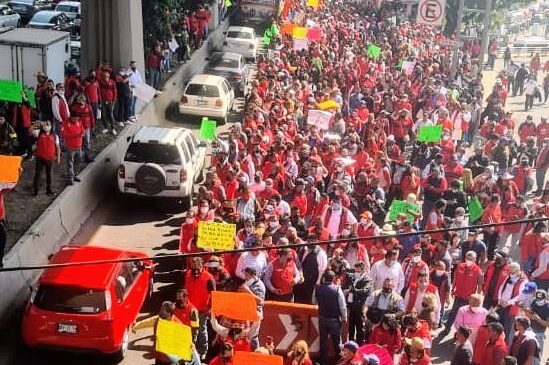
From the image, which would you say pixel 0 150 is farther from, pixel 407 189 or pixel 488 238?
pixel 488 238

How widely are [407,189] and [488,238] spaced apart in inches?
76.2

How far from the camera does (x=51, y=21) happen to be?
31.9 metres

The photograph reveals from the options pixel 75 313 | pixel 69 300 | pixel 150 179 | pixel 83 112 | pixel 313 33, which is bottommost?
pixel 75 313

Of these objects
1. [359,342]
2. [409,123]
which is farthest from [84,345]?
[409,123]

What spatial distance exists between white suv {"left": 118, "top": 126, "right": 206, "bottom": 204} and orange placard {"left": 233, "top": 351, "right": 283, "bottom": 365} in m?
8.61

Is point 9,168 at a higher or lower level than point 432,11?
lower

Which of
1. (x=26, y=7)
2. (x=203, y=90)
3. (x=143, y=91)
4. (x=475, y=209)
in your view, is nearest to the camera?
(x=475, y=209)

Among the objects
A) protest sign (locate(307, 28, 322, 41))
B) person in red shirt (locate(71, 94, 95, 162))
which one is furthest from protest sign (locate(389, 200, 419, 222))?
protest sign (locate(307, 28, 322, 41))

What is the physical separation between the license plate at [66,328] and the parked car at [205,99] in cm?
1517

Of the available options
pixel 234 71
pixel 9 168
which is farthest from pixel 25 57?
pixel 234 71

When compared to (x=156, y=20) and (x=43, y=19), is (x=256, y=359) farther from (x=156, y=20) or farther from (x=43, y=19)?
(x=43, y=19)

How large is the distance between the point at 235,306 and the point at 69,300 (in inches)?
97.8

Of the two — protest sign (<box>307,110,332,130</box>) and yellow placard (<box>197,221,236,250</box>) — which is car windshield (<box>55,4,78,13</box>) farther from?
yellow placard (<box>197,221,236,250</box>)

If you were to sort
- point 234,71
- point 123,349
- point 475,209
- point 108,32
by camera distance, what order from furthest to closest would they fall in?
point 234,71 → point 108,32 → point 475,209 → point 123,349
